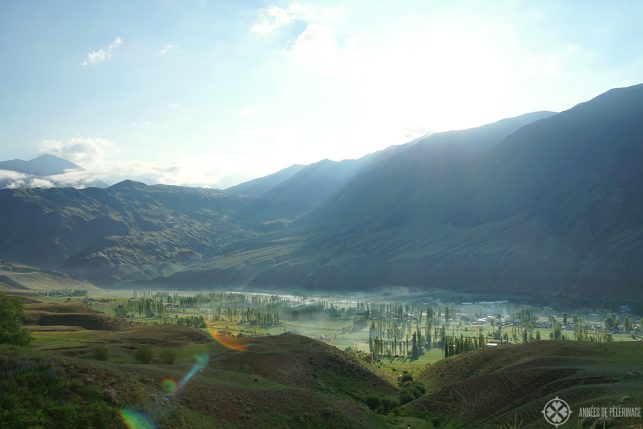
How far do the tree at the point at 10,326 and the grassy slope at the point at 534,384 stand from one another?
166 ft

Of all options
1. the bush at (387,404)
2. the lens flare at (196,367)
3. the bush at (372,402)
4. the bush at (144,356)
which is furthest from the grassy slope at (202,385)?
the bush at (387,404)

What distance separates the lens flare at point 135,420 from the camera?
34.6 meters

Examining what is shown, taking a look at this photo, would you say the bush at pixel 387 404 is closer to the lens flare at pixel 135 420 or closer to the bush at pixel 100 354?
the bush at pixel 100 354

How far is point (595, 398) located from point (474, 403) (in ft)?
55.3

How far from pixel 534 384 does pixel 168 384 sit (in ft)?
145

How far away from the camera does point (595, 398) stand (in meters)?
48.7

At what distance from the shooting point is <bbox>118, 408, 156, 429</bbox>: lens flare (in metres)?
34.6

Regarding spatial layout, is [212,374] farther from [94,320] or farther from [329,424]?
[94,320]

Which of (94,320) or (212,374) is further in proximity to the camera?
(94,320)

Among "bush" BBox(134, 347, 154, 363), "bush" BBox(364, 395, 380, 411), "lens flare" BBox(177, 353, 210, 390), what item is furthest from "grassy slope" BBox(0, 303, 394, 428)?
"bush" BBox(364, 395, 380, 411)

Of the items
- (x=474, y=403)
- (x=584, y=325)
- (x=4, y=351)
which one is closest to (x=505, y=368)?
(x=474, y=403)

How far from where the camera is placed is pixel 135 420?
116ft

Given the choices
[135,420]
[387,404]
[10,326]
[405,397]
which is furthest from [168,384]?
[405,397]

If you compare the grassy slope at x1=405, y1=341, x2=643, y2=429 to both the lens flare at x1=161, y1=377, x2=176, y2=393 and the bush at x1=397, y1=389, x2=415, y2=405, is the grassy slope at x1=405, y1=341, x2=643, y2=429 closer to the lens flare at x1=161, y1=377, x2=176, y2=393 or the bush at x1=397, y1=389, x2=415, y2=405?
the bush at x1=397, y1=389, x2=415, y2=405
